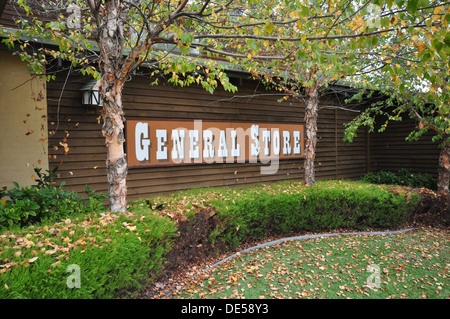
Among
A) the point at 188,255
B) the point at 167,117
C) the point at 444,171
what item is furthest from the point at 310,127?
the point at 188,255

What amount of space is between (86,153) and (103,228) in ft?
11.6

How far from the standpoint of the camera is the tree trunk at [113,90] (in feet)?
14.6

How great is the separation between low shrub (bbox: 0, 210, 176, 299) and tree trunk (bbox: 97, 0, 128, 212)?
55 centimetres

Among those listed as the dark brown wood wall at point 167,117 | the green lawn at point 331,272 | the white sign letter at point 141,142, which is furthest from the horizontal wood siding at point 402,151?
the white sign letter at point 141,142

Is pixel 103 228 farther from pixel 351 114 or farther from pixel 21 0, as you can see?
pixel 351 114

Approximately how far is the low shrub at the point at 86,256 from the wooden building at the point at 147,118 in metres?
2.43

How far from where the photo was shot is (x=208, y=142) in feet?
28.1

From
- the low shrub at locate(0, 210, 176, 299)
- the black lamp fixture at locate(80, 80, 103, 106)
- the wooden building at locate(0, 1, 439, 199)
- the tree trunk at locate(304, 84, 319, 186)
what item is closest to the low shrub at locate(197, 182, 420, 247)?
the tree trunk at locate(304, 84, 319, 186)

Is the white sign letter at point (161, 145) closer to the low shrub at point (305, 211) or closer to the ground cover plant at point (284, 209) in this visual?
the ground cover plant at point (284, 209)

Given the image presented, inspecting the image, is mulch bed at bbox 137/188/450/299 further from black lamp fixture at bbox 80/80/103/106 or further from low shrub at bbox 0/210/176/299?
black lamp fixture at bbox 80/80/103/106

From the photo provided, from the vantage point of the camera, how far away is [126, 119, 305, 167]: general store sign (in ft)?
24.2

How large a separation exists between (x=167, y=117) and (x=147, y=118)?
557 millimetres

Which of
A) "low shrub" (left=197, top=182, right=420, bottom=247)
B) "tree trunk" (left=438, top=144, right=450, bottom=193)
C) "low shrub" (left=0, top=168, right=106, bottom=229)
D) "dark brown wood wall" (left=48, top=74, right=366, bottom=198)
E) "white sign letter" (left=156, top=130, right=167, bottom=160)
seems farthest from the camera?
"tree trunk" (left=438, top=144, right=450, bottom=193)
